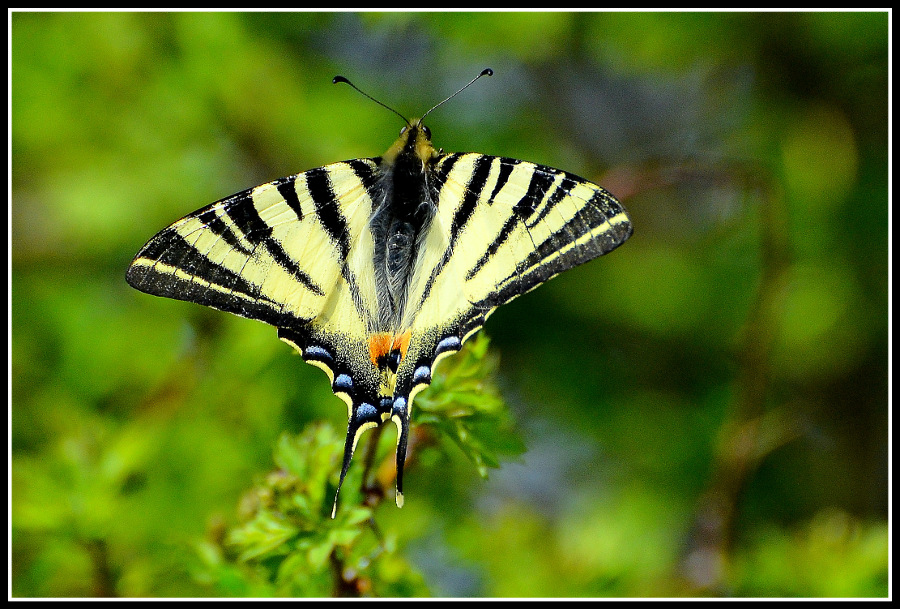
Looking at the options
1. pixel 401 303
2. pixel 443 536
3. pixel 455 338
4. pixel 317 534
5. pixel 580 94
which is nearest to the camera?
pixel 317 534

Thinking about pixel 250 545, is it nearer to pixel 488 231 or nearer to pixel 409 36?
pixel 488 231

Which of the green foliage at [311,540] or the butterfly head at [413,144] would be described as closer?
the green foliage at [311,540]

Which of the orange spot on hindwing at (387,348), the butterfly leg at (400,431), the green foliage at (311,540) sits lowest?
the green foliage at (311,540)

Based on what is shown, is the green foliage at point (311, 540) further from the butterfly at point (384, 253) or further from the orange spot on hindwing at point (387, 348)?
the orange spot on hindwing at point (387, 348)

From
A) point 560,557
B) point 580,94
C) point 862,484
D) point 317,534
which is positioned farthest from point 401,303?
point 862,484

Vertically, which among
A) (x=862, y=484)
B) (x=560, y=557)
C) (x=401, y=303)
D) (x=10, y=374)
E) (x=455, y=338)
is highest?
(x=10, y=374)

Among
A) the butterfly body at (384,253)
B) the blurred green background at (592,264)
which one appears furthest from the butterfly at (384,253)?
the blurred green background at (592,264)

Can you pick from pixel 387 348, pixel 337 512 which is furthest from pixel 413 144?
pixel 337 512

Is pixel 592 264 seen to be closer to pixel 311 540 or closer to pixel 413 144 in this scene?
pixel 413 144
